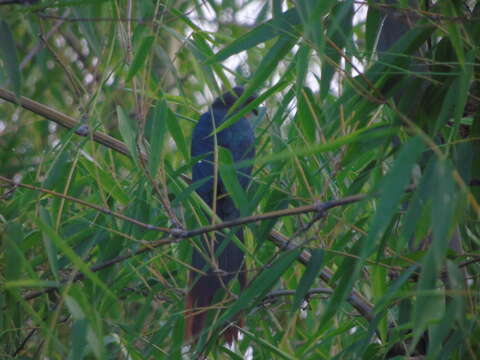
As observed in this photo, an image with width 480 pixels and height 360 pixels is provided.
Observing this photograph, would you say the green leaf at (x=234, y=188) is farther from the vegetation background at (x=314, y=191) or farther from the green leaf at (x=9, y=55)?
the green leaf at (x=9, y=55)

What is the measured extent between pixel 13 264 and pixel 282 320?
4.62 ft

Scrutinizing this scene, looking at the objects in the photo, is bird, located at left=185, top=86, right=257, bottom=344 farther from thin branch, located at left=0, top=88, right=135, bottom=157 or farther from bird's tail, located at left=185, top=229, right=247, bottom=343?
thin branch, located at left=0, top=88, right=135, bottom=157

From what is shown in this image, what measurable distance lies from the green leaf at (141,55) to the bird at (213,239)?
233mm

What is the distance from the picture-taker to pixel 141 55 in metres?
1.57

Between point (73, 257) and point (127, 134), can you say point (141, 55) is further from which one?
point (73, 257)

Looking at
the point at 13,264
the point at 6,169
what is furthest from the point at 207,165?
the point at 13,264

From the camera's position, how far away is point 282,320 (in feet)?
8.17

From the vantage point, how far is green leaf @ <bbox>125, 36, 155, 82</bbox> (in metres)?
1.55

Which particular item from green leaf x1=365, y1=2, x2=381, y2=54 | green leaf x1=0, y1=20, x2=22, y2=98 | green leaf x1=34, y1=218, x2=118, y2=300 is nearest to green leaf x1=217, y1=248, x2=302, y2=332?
green leaf x1=34, y1=218, x2=118, y2=300

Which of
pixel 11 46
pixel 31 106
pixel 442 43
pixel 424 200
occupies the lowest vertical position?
pixel 424 200

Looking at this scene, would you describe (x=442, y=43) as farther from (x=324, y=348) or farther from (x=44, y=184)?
(x=44, y=184)

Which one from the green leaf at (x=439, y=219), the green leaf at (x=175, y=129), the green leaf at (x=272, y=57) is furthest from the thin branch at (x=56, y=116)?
the green leaf at (x=439, y=219)

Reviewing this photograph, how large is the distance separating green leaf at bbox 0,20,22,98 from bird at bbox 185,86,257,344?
1.66 feet

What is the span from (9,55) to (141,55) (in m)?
0.33
